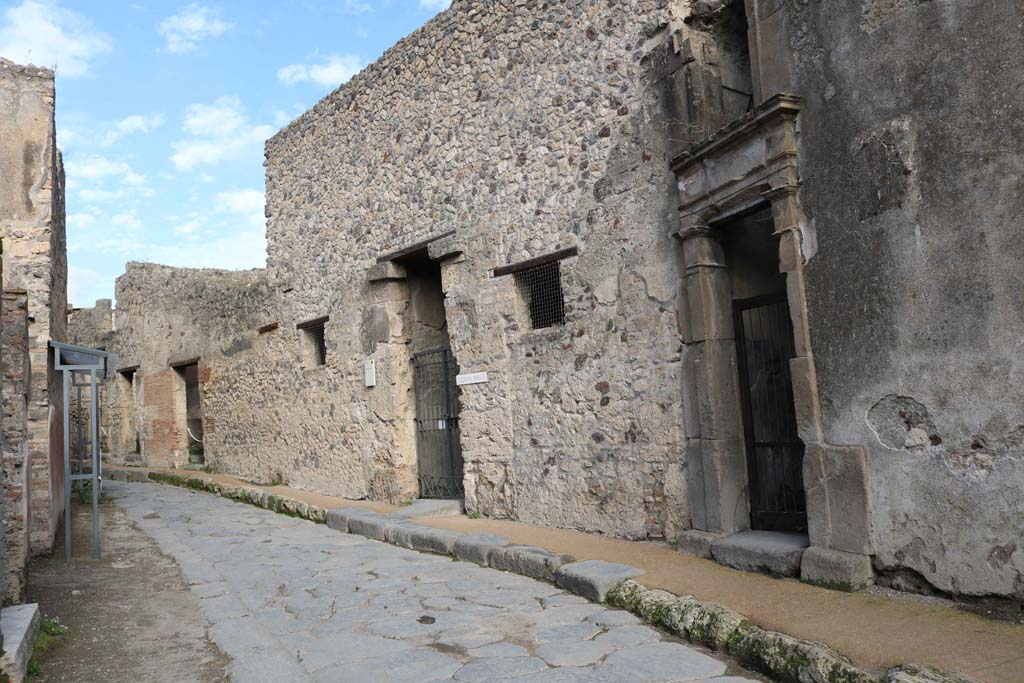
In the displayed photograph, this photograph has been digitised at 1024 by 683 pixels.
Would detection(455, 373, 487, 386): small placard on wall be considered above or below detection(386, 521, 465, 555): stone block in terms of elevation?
above

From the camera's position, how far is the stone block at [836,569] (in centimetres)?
424

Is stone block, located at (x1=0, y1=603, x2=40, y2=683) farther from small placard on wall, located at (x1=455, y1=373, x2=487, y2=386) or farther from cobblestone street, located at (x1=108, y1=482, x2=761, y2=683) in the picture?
small placard on wall, located at (x1=455, y1=373, x2=487, y2=386)

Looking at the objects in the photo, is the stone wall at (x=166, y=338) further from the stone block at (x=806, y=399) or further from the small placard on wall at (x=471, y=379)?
the stone block at (x=806, y=399)

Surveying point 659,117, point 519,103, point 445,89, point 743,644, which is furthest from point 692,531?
point 445,89

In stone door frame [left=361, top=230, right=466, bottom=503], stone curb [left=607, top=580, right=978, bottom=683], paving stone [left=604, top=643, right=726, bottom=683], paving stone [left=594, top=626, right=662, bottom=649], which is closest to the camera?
stone curb [left=607, top=580, right=978, bottom=683]

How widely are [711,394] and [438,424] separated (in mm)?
4277

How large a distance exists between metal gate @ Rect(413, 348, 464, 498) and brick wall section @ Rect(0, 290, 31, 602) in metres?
4.15

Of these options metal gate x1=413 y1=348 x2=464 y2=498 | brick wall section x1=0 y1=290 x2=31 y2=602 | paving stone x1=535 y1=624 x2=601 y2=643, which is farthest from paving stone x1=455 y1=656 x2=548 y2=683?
metal gate x1=413 y1=348 x2=464 y2=498

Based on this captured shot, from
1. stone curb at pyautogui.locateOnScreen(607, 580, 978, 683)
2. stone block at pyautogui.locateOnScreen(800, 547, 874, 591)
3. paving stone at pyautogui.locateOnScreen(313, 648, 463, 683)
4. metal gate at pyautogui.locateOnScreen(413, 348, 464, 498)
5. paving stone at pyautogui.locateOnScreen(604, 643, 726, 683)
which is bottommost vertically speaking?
paving stone at pyautogui.locateOnScreen(604, 643, 726, 683)

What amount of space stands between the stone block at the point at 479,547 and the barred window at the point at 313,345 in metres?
5.22

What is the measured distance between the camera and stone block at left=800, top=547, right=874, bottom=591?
4.24 m

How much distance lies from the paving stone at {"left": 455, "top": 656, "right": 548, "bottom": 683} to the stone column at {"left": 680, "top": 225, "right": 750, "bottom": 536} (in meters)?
2.14

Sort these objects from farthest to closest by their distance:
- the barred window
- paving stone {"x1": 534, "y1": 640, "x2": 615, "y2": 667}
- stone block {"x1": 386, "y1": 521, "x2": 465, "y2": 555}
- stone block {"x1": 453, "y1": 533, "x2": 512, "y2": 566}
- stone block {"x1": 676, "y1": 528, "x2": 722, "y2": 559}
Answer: the barred window, stone block {"x1": 386, "y1": 521, "x2": 465, "y2": 555}, stone block {"x1": 453, "y1": 533, "x2": 512, "y2": 566}, stone block {"x1": 676, "y1": 528, "x2": 722, "y2": 559}, paving stone {"x1": 534, "y1": 640, "x2": 615, "y2": 667}

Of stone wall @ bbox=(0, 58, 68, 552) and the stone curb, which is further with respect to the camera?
stone wall @ bbox=(0, 58, 68, 552)
